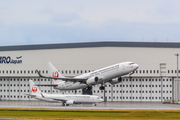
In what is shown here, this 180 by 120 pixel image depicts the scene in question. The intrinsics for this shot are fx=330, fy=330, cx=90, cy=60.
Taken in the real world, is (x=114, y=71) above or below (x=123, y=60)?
below

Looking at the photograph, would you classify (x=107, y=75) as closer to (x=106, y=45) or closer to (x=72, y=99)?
(x=72, y=99)

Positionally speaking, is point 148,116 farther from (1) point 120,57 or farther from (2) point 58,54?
(2) point 58,54

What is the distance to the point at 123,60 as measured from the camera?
121812mm

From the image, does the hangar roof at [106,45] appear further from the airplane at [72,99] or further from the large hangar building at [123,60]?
the airplane at [72,99]


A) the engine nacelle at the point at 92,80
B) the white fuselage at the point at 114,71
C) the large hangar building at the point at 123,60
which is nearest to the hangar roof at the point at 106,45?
the large hangar building at the point at 123,60

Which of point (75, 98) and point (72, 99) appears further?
point (72, 99)

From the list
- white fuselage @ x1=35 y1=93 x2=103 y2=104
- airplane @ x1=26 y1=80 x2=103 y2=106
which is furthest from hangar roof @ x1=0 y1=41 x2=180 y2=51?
white fuselage @ x1=35 y1=93 x2=103 y2=104

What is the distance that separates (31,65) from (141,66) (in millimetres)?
42822

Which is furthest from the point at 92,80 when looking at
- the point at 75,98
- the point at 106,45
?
the point at 106,45

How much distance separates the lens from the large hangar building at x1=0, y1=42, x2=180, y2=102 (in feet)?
399

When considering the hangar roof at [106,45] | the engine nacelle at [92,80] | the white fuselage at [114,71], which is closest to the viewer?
the white fuselage at [114,71]

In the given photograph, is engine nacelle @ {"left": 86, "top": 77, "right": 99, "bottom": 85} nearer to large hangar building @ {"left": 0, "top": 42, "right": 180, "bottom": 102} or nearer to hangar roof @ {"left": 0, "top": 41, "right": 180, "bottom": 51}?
large hangar building @ {"left": 0, "top": 42, "right": 180, "bottom": 102}

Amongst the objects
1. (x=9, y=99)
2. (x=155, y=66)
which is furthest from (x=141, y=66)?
(x=9, y=99)

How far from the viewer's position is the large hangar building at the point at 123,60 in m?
122
